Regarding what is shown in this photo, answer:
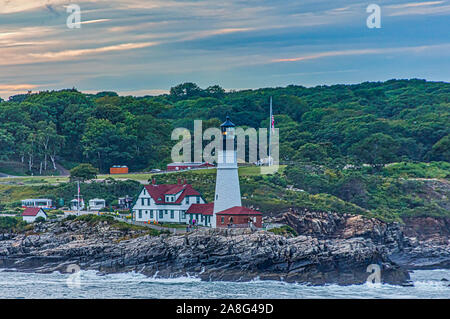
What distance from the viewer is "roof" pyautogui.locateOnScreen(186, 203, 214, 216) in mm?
57469

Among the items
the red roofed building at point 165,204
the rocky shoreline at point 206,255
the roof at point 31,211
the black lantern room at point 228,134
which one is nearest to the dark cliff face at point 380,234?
the rocky shoreline at point 206,255

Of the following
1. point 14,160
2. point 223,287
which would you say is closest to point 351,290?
point 223,287

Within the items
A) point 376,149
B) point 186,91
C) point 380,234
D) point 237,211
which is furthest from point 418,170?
point 186,91

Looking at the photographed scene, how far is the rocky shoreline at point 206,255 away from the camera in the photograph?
49.8m

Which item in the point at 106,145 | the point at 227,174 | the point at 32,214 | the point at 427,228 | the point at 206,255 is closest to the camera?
the point at 206,255

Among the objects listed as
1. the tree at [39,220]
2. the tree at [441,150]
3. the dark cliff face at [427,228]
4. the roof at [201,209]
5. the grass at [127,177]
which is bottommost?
the dark cliff face at [427,228]

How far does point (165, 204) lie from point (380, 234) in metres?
14.2

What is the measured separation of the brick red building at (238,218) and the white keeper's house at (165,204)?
170 inches

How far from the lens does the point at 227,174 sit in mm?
55062

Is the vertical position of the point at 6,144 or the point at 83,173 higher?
the point at 6,144

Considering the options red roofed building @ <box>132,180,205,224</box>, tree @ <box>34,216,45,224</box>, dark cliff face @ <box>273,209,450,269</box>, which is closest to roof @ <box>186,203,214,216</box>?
red roofed building @ <box>132,180,205,224</box>

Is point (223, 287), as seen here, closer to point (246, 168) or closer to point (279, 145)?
point (246, 168)

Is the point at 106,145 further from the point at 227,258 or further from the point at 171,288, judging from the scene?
the point at 171,288

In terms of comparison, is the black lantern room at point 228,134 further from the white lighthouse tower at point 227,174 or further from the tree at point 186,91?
the tree at point 186,91
